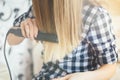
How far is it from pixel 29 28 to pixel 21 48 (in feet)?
0.24

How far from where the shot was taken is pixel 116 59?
0.89 metres

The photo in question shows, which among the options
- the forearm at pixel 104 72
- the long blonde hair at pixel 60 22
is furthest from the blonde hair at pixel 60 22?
the forearm at pixel 104 72

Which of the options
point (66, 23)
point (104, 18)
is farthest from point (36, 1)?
point (104, 18)

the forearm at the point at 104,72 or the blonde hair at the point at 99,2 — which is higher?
the blonde hair at the point at 99,2

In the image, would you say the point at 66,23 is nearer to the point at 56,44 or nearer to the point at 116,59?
the point at 56,44

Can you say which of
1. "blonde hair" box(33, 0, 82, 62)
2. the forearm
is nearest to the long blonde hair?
"blonde hair" box(33, 0, 82, 62)

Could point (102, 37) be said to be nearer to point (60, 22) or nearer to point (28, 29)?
point (60, 22)

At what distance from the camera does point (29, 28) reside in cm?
90

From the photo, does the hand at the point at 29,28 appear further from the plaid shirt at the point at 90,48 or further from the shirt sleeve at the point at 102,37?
the shirt sleeve at the point at 102,37

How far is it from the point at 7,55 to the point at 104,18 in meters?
0.35

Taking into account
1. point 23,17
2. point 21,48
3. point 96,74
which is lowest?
point 96,74

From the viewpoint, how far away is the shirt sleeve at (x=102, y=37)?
2.81 feet

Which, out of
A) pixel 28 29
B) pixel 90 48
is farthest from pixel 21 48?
pixel 90 48

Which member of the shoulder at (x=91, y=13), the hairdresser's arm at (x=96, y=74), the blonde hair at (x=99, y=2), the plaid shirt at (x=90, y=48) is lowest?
the hairdresser's arm at (x=96, y=74)
